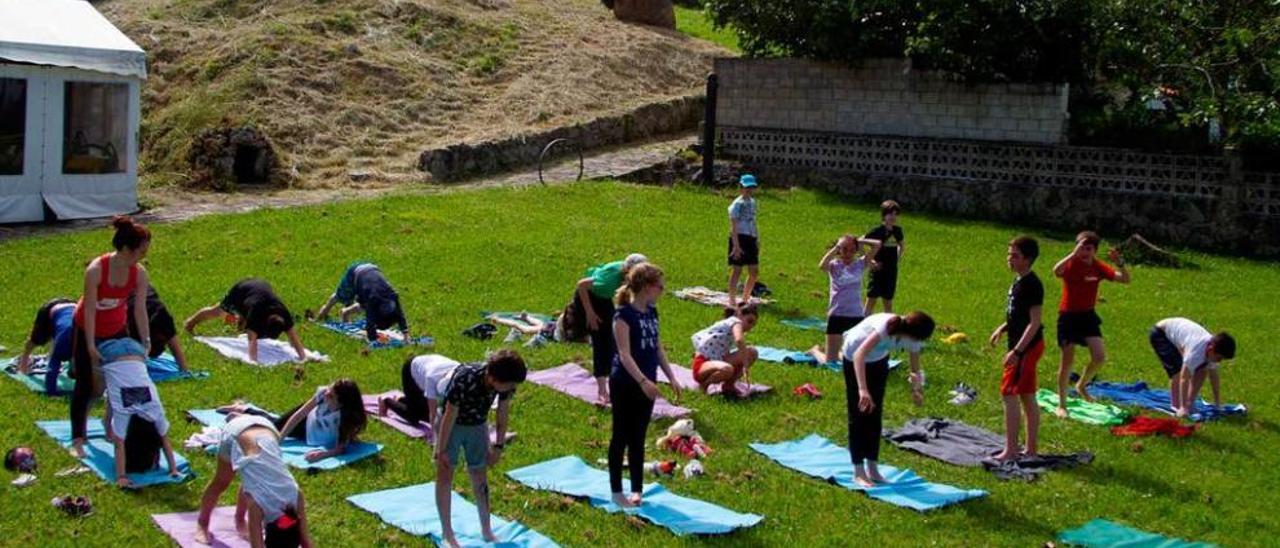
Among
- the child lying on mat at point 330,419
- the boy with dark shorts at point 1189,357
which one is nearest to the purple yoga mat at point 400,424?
the child lying on mat at point 330,419

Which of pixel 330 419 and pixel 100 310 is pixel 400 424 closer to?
pixel 330 419

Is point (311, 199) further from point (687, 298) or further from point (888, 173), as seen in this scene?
point (888, 173)

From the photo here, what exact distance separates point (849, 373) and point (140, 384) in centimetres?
529

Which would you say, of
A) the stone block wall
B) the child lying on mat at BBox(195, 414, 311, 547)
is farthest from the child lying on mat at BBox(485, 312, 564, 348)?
the stone block wall

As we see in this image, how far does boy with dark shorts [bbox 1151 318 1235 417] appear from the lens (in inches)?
515

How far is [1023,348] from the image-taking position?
36.0 feet

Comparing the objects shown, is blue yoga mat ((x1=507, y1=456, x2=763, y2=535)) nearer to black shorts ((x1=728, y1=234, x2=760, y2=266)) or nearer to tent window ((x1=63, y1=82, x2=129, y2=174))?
black shorts ((x1=728, y1=234, x2=760, y2=266))

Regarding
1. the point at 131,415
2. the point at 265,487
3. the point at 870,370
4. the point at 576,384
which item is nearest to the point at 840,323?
the point at 576,384

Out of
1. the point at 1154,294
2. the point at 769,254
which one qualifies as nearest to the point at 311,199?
the point at 769,254

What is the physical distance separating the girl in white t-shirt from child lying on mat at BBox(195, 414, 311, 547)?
547 cm

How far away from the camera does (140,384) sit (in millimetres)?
9703

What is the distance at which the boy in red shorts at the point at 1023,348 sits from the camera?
36.0ft

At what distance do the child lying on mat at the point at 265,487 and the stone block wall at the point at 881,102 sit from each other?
20.8 m

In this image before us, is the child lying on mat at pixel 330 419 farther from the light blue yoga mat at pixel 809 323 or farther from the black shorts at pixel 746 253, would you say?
the black shorts at pixel 746 253
